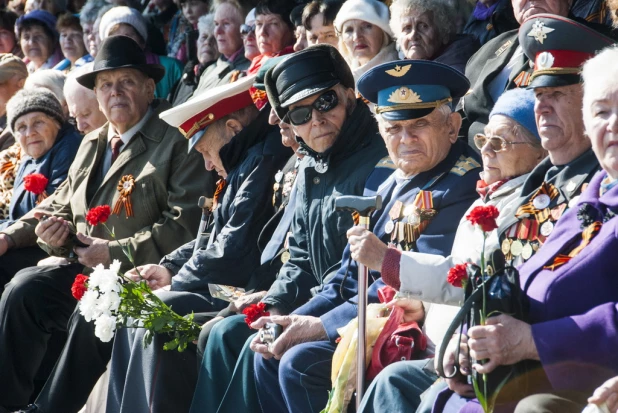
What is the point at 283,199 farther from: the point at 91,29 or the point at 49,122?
the point at 91,29

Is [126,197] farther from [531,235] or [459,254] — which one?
[531,235]

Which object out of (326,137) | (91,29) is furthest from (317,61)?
(91,29)

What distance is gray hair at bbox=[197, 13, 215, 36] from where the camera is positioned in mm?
9547

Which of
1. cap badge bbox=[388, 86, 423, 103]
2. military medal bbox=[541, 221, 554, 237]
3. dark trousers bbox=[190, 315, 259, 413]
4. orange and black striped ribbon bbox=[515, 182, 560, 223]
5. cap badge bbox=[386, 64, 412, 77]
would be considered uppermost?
cap badge bbox=[386, 64, 412, 77]

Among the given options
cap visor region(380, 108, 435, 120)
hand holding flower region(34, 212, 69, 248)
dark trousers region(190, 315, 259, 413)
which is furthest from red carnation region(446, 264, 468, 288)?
hand holding flower region(34, 212, 69, 248)

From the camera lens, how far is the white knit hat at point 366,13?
6.71 m

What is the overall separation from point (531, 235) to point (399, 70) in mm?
1234

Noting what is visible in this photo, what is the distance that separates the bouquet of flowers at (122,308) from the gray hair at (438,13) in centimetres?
211

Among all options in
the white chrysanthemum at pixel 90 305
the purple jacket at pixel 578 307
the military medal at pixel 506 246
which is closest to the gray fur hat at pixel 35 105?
the white chrysanthemum at pixel 90 305

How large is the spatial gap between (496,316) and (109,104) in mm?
4725

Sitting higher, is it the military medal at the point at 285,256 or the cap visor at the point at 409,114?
the cap visor at the point at 409,114

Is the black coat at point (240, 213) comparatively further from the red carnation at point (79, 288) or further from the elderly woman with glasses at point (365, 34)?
the red carnation at point (79, 288)

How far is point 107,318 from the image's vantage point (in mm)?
5430

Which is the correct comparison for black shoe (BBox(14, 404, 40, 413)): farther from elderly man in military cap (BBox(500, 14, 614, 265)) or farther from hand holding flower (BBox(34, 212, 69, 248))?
elderly man in military cap (BBox(500, 14, 614, 265))
